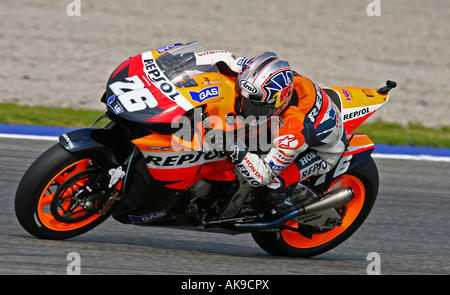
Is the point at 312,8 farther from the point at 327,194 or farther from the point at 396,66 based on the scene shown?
the point at 327,194

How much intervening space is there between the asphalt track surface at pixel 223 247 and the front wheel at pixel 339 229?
87mm

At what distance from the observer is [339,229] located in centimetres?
521

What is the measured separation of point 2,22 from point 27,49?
1.48 meters

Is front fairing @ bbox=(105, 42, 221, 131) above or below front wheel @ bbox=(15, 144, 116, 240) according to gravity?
above


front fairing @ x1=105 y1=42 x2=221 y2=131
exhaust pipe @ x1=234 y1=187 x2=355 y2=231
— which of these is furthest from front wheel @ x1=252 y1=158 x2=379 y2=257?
front fairing @ x1=105 y1=42 x2=221 y2=131

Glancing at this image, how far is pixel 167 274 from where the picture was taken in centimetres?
421

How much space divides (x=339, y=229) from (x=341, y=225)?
0.04 m

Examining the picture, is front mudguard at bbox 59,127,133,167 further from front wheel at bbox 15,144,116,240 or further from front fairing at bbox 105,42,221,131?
front fairing at bbox 105,42,221,131

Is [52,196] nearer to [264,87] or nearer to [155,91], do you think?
A: [155,91]

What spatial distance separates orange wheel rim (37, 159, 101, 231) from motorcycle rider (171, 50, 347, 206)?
3.03 feet

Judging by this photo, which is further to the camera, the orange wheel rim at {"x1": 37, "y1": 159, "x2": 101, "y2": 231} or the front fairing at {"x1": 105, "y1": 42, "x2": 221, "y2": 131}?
the orange wheel rim at {"x1": 37, "y1": 159, "x2": 101, "y2": 231}

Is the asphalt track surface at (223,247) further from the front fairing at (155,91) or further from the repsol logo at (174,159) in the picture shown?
the front fairing at (155,91)

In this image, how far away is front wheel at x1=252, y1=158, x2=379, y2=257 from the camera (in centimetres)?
507

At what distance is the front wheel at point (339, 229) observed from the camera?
507 centimetres
